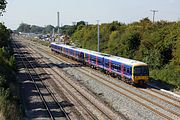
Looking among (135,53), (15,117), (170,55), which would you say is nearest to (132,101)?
(15,117)

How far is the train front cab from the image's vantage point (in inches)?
1214

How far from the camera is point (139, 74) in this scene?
102 ft

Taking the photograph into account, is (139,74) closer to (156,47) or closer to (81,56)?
(156,47)

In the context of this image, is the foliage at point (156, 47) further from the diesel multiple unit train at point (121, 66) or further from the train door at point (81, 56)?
the train door at point (81, 56)

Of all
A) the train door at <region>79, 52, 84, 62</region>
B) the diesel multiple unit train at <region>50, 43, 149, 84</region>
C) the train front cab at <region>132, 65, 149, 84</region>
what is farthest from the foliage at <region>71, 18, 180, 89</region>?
the train door at <region>79, 52, 84, 62</region>

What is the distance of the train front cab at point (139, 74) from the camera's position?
30844mm

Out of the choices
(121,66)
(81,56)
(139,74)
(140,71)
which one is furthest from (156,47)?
(81,56)

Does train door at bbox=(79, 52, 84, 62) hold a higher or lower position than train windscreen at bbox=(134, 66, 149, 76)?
lower

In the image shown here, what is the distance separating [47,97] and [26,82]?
845 centimetres

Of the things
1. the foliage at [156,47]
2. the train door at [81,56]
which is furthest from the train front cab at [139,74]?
the train door at [81,56]

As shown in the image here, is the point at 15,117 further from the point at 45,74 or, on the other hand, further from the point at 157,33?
the point at 157,33

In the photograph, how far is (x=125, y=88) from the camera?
30.6m

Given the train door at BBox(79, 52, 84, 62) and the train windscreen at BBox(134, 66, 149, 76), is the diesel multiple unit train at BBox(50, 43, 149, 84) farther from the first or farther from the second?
the train door at BBox(79, 52, 84, 62)

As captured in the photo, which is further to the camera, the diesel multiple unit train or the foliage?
the foliage
